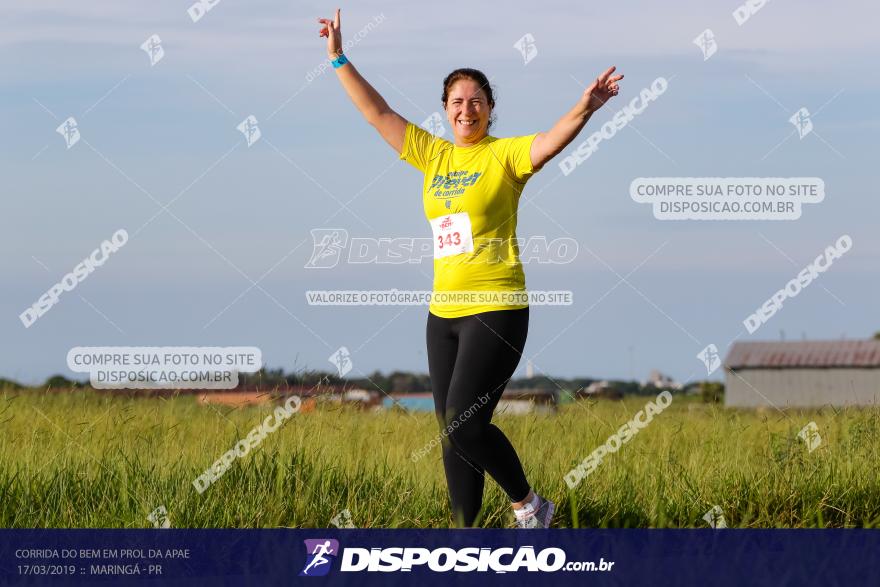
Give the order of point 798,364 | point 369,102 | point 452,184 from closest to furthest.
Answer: point 452,184 → point 369,102 → point 798,364

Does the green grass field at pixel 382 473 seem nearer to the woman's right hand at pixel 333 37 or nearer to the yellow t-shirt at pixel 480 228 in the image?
the yellow t-shirt at pixel 480 228

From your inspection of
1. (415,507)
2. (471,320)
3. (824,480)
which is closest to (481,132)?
(471,320)

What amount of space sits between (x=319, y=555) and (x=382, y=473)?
3.92ft

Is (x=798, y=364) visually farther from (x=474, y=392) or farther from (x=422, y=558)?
(x=422, y=558)

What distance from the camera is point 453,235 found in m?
5.61

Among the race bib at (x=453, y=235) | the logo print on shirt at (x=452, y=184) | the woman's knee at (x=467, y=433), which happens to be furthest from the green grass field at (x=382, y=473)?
the logo print on shirt at (x=452, y=184)

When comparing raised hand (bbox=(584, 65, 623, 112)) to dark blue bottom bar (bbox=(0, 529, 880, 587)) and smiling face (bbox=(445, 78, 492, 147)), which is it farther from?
dark blue bottom bar (bbox=(0, 529, 880, 587))

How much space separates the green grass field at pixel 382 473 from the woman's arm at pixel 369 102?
205 cm

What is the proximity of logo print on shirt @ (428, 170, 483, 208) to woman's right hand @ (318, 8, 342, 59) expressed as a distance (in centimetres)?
115

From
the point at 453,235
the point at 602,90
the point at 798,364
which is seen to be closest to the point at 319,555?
the point at 453,235

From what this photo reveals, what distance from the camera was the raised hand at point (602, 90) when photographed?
5348mm

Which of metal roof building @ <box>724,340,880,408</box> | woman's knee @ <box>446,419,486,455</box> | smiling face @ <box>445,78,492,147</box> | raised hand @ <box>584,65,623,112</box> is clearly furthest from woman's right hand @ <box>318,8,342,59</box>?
metal roof building @ <box>724,340,880,408</box>

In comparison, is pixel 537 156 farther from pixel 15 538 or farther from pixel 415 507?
pixel 15 538

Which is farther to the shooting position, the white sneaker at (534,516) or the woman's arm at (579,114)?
the white sneaker at (534,516)
